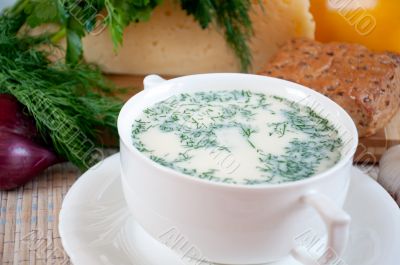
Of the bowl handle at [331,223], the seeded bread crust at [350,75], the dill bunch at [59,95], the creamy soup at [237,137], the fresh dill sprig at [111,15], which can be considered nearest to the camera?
the bowl handle at [331,223]

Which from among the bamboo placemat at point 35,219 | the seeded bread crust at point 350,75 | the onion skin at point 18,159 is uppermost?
the seeded bread crust at point 350,75

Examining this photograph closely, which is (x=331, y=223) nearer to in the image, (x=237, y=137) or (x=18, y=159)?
(x=237, y=137)


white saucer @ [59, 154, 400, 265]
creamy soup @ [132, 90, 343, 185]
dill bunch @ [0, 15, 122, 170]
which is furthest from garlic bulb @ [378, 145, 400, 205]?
dill bunch @ [0, 15, 122, 170]

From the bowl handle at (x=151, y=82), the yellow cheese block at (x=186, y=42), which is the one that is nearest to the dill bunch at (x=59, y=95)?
the yellow cheese block at (x=186, y=42)

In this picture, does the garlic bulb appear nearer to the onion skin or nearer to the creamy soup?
the creamy soup

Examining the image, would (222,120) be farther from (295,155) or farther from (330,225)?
(330,225)

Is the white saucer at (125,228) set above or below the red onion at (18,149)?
above

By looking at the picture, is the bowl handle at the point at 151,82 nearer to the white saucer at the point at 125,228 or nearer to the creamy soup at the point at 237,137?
the creamy soup at the point at 237,137
